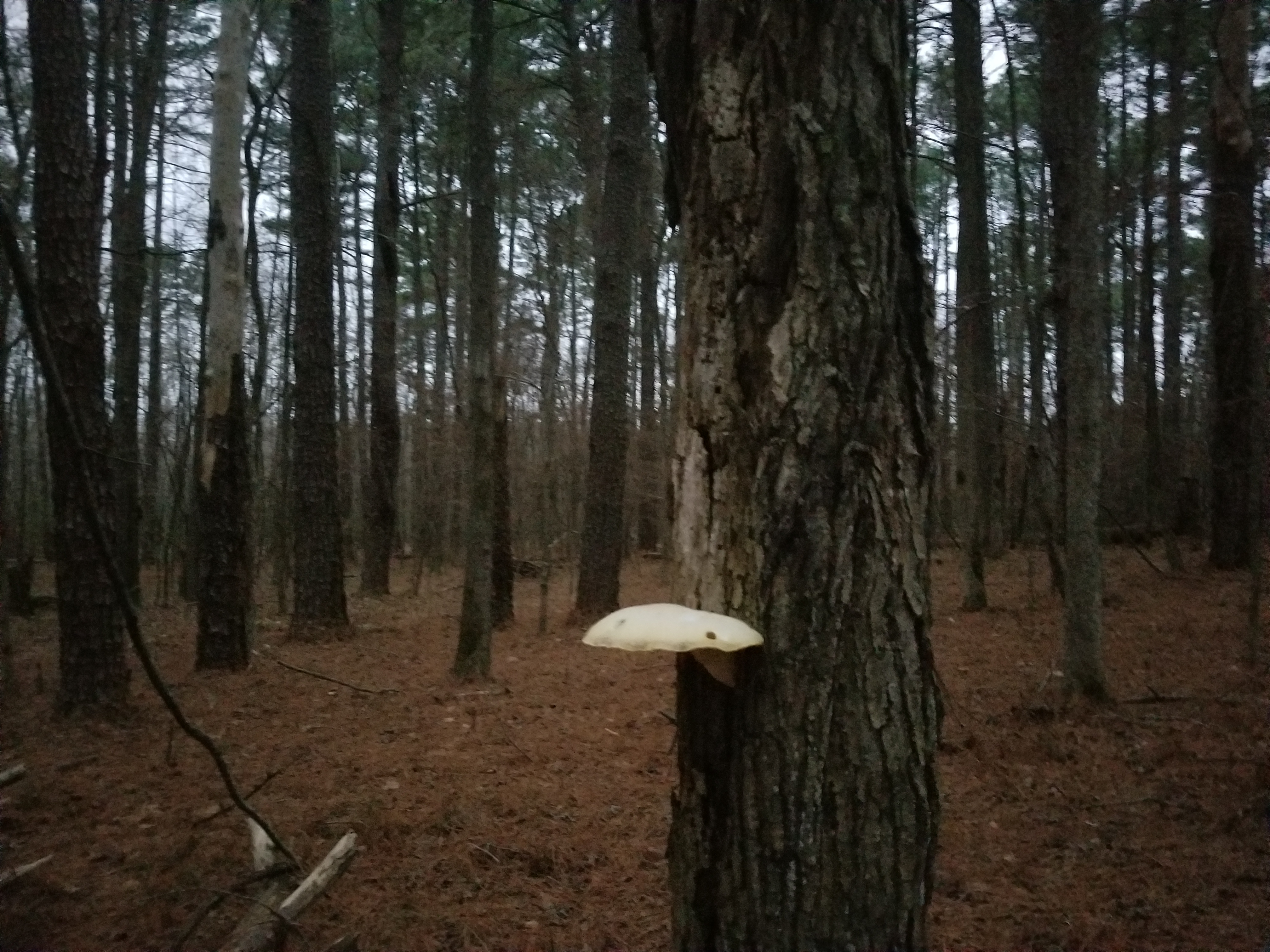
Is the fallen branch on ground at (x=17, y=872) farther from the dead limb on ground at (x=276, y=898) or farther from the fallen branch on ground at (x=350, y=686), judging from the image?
the fallen branch on ground at (x=350, y=686)

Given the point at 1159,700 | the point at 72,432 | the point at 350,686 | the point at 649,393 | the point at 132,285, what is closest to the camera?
the point at 72,432

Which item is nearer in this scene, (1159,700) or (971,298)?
(1159,700)

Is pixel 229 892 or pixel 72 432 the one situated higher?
pixel 72 432

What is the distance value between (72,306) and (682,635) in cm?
624

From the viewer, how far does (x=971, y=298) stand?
1052 centimetres

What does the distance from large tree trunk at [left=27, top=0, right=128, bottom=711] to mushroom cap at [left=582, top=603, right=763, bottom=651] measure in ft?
18.4

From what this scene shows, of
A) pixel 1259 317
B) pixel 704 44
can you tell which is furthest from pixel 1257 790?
pixel 1259 317

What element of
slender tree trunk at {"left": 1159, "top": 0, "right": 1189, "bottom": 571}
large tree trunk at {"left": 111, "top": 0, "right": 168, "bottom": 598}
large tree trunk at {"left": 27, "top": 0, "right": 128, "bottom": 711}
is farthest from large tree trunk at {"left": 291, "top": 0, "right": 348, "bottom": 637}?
slender tree trunk at {"left": 1159, "top": 0, "right": 1189, "bottom": 571}

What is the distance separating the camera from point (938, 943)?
3596mm

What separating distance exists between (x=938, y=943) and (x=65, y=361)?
21.2 feet

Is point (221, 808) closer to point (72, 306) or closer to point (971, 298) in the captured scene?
point (72, 306)

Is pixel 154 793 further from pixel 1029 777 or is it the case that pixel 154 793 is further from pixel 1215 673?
pixel 1215 673

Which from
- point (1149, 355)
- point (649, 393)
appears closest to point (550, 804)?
point (1149, 355)

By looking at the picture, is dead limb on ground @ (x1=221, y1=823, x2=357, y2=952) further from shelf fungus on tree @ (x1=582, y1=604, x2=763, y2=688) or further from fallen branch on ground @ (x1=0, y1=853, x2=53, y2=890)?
shelf fungus on tree @ (x1=582, y1=604, x2=763, y2=688)
